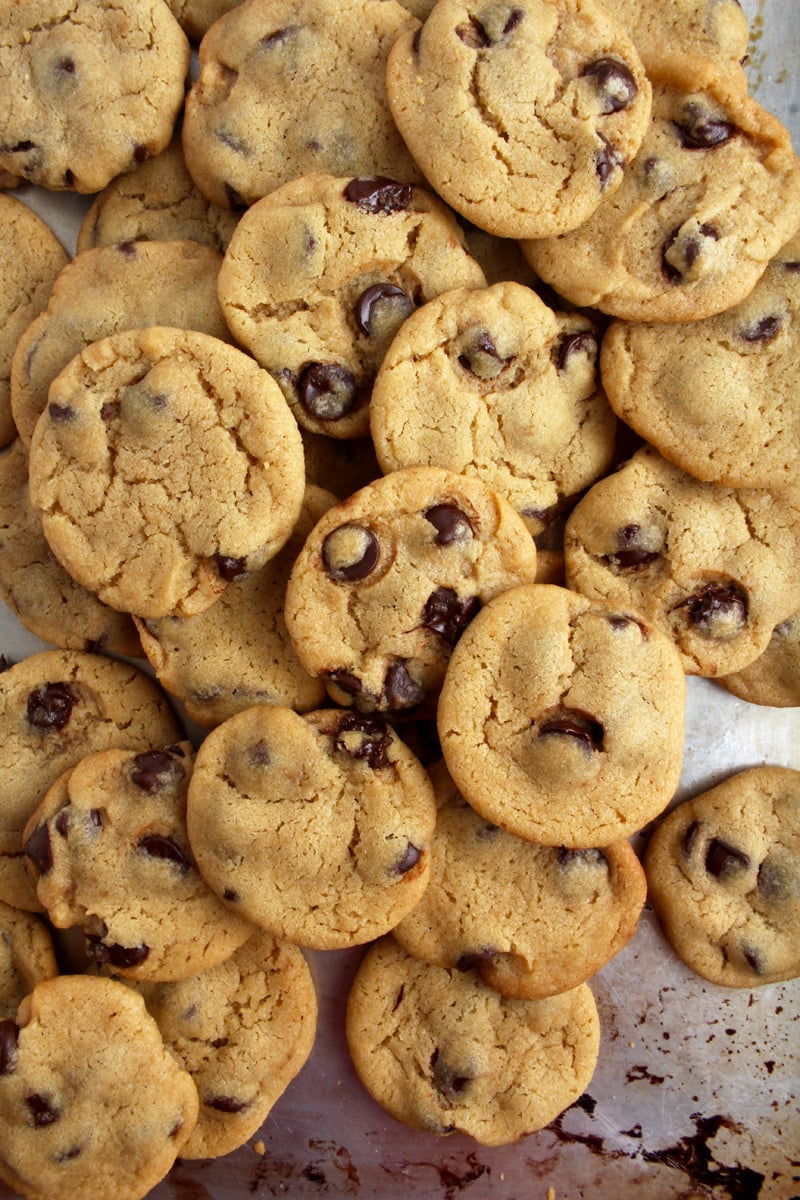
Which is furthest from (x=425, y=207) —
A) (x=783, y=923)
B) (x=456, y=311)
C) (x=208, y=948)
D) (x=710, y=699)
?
(x=783, y=923)

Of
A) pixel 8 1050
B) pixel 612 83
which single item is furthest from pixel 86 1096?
pixel 612 83

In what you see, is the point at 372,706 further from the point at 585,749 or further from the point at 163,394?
the point at 163,394

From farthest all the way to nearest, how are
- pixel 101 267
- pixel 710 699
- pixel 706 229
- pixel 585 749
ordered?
pixel 710 699
pixel 101 267
pixel 706 229
pixel 585 749

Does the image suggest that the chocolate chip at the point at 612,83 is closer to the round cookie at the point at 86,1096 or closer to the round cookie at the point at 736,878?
the round cookie at the point at 736,878

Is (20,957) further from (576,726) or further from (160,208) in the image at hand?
(160,208)

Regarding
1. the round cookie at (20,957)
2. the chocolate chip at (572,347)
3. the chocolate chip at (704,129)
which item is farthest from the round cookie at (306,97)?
the round cookie at (20,957)
